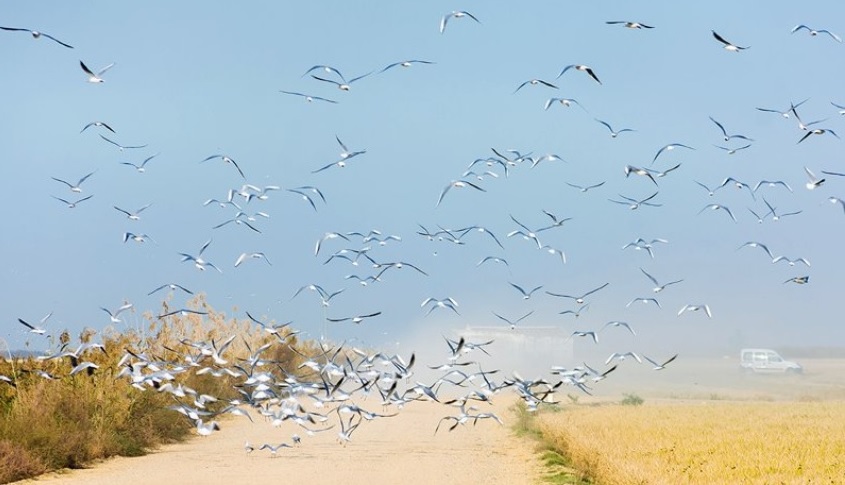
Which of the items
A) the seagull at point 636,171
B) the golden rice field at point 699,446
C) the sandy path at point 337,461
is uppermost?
the seagull at point 636,171

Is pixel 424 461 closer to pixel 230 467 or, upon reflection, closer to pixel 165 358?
pixel 230 467

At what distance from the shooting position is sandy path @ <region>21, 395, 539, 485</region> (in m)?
16.2

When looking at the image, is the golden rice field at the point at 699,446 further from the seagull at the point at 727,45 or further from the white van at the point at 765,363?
the white van at the point at 765,363

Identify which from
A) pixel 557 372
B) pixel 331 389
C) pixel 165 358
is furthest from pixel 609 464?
pixel 165 358

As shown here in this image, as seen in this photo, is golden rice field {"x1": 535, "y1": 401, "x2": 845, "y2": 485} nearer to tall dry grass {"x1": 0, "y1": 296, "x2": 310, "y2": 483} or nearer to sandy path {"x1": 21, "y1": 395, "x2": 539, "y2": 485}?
sandy path {"x1": 21, "y1": 395, "x2": 539, "y2": 485}

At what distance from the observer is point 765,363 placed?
211 ft

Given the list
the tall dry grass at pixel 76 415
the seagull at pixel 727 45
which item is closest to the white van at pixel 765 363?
the tall dry grass at pixel 76 415

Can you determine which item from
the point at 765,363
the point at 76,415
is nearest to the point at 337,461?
the point at 76,415

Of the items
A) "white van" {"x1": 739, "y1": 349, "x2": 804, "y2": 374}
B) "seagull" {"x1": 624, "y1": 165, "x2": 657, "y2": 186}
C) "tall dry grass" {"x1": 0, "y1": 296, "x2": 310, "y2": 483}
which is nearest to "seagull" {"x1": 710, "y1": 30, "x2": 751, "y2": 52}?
"seagull" {"x1": 624, "y1": 165, "x2": 657, "y2": 186}

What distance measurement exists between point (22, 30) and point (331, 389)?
6074mm

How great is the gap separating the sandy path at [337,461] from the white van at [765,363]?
43.7 meters

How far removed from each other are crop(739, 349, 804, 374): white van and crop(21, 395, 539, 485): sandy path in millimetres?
43699

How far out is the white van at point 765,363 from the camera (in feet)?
208

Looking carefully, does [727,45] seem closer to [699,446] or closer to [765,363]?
[699,446]
